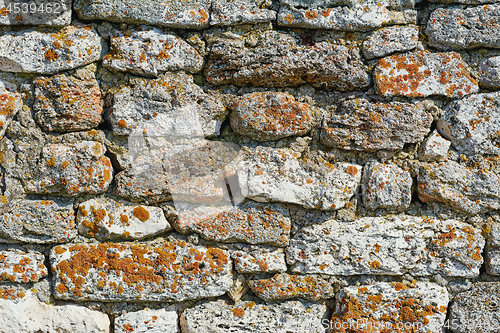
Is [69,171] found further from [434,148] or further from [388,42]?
[434,148]

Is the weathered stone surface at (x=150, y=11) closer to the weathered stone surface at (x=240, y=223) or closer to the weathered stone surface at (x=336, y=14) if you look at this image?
the weathered stone surface at (x=336, y=14)

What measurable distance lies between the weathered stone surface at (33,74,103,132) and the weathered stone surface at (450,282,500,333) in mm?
1908

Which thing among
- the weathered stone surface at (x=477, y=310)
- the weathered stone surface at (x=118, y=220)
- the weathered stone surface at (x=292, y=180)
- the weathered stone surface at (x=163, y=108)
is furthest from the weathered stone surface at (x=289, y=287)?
the weathered stone surface at (x=163, y=108)

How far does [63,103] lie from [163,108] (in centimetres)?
42

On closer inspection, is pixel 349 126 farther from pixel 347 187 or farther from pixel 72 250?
pixel 72 250

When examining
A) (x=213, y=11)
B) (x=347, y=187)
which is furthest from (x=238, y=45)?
(x=347, y=187)

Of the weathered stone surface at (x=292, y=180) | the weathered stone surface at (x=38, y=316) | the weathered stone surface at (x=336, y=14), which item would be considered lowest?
the weathered stone surface at (x=38, y=316)

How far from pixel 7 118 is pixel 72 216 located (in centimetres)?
50

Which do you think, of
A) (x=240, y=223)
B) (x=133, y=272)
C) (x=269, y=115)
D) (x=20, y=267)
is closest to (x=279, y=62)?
(x=269, y=115)

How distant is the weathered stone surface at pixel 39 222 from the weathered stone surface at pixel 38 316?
0.23 metres

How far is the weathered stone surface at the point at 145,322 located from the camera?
5.97ft

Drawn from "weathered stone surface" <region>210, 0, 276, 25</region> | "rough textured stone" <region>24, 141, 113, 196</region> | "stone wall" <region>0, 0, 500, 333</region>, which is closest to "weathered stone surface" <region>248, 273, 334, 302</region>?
"stone wall" <region>0, 0, 500, 333</region>

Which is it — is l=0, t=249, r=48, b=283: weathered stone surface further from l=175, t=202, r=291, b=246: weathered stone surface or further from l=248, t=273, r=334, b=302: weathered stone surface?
l=248, t=273, r=334, b=302: weathered stone surface

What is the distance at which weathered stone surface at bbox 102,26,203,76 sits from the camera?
1.79 m
